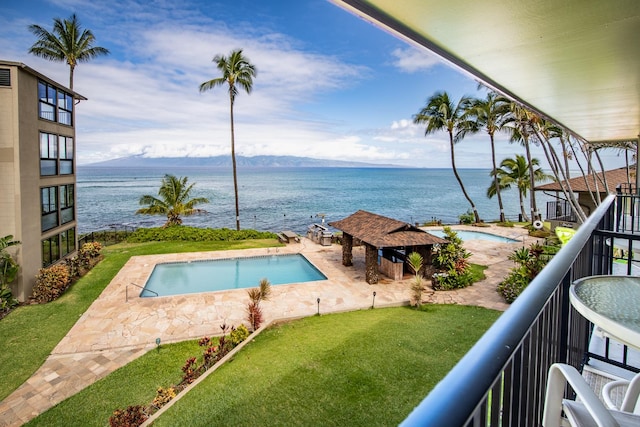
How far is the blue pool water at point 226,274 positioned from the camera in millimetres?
14844

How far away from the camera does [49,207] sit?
581 inches

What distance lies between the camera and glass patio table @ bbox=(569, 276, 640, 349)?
1.30 m

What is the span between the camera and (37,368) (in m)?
8.57

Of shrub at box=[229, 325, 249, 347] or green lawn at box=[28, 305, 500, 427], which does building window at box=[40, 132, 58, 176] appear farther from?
shrub at box=[229, 325, 249, 347]

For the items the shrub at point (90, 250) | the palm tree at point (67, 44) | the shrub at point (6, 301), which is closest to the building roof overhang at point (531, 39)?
the shrub at point (6, 301)

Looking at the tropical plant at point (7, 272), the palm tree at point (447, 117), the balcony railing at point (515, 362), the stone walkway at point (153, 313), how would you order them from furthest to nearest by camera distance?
the palm tree at point (447, 117) → the tropical plant at point (7, 272) → the stone walkway at point (153, 313) → the balcony railing at point (515, 362)

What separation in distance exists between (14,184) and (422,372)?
1399cm

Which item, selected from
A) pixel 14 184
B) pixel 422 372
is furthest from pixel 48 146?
pixel 422 372

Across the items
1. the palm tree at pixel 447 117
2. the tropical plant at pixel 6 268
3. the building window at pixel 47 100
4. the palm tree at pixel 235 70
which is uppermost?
the palm tree at pixel 235 70

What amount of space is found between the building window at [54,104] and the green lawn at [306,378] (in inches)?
445

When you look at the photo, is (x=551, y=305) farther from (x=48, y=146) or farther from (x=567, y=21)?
(x=48, y=146)

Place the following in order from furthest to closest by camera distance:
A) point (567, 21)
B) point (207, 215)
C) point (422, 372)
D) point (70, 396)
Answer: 1. point (207, 215)
2. point (422, 372)
3. point (70, 396)
4. point (567, 21)

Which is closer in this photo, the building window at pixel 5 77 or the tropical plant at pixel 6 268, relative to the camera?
the tropical plant at pixel 6 268

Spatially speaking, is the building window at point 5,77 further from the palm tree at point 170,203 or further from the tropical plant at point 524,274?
the tropical plant at point 524,274
